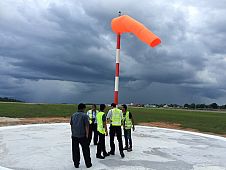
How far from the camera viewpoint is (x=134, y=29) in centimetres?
1379

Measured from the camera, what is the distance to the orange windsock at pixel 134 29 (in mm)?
12883

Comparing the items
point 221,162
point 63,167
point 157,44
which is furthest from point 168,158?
point 157,44

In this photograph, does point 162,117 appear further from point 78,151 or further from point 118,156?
point 78,151

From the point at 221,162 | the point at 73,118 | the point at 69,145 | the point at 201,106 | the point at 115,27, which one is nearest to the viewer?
the point at 73,118

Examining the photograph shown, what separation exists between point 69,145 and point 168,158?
4322 mm

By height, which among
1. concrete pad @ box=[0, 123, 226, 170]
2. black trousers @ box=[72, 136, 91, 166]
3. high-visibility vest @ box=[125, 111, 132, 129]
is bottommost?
concrete pad @ box=[0, 123, 226, 170]

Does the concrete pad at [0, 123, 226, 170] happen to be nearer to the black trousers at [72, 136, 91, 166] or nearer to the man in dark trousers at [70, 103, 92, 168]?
the black trousers at [72, 136, 91, 166]

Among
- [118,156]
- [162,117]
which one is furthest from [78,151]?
[162,117]

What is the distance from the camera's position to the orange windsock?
12883 millimetres

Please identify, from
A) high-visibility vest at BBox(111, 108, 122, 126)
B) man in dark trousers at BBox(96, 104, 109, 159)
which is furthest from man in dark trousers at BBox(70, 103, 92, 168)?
high-visibility vest at BBox(111, 108, 122, 126)

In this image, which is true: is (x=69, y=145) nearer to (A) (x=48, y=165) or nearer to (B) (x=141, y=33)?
(A) (x=48, y=165)

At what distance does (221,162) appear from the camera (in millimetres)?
10688

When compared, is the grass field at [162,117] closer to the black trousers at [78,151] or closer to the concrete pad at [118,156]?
the concrete pad at [118,156]

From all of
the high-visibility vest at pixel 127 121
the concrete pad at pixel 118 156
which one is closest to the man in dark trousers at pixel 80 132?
the concrete pad at pixel 118 156
